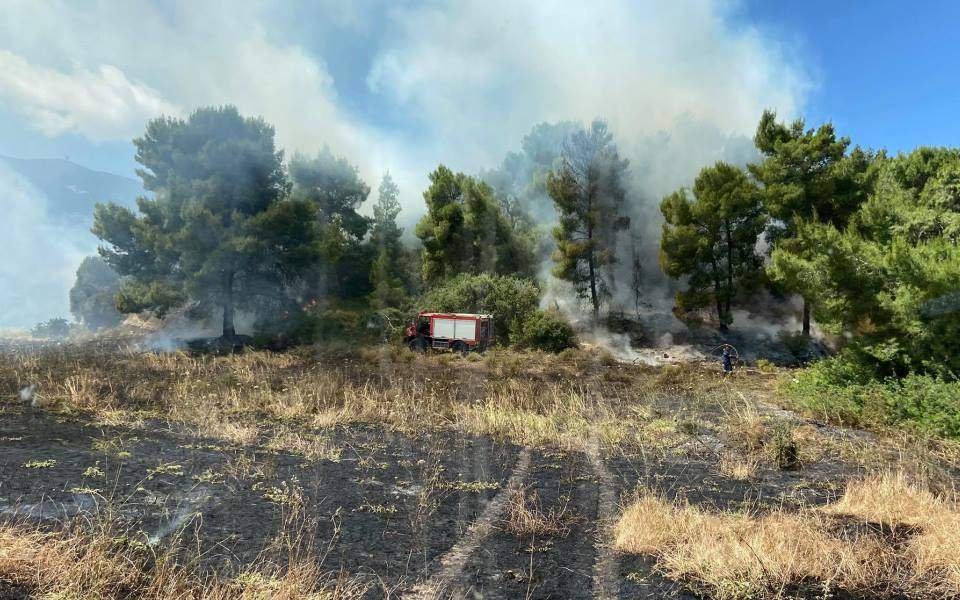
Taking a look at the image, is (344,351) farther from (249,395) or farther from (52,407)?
(52,407)

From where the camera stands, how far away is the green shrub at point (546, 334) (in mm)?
26484

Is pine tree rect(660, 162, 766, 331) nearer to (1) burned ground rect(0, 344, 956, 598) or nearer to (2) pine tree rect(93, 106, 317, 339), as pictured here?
(1) burned ground rect(0, 344, 956, 598)

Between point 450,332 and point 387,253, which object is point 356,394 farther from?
point 387,253

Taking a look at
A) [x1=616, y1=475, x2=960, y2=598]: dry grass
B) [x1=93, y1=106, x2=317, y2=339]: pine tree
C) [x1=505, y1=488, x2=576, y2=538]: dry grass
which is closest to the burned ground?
[x1=505, y1=488, x2=576, y2=538]: dry grass

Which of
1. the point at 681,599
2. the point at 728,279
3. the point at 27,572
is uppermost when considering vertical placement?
the point at 728,279

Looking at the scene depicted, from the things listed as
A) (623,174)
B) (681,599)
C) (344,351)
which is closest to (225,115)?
(344,351)

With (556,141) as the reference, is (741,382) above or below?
below

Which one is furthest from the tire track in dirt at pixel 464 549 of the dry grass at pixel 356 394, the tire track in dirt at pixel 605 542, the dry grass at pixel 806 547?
the dry grass at pixel 356 394

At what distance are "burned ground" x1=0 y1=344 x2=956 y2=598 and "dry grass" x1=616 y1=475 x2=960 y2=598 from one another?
26 cm

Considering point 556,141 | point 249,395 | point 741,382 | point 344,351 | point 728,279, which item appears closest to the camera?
point 249,395

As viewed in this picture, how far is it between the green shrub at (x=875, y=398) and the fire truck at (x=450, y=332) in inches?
591

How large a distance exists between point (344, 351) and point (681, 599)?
22.5 m

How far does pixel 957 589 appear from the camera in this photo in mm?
4289

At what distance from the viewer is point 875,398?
11578 mm
